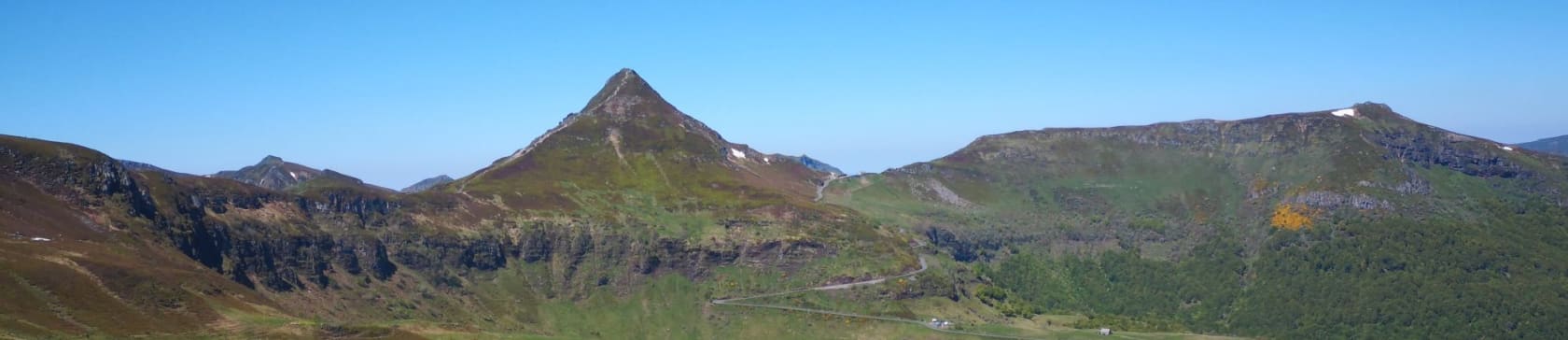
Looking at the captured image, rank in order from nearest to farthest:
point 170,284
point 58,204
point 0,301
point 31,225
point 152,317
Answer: point 0,301 → point 152,317 → point 170,284 → point 31,225 → point 58,204

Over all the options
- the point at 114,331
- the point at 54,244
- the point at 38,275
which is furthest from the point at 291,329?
the point at 54,244

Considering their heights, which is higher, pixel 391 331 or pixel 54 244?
pixel 54 244

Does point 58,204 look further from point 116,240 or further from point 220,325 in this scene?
point 220,325

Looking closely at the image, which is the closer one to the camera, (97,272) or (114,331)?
(114,331)

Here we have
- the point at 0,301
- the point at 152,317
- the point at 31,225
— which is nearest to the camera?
the point at 0,301

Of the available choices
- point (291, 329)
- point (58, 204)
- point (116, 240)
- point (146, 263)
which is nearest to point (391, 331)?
point (291, 329)

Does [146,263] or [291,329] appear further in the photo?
[146,263]

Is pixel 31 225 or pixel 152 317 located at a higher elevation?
pixel 31 225

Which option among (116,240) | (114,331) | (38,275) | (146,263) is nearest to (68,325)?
(114,331)

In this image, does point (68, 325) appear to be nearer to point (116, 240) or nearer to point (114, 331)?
point (114, 331)
